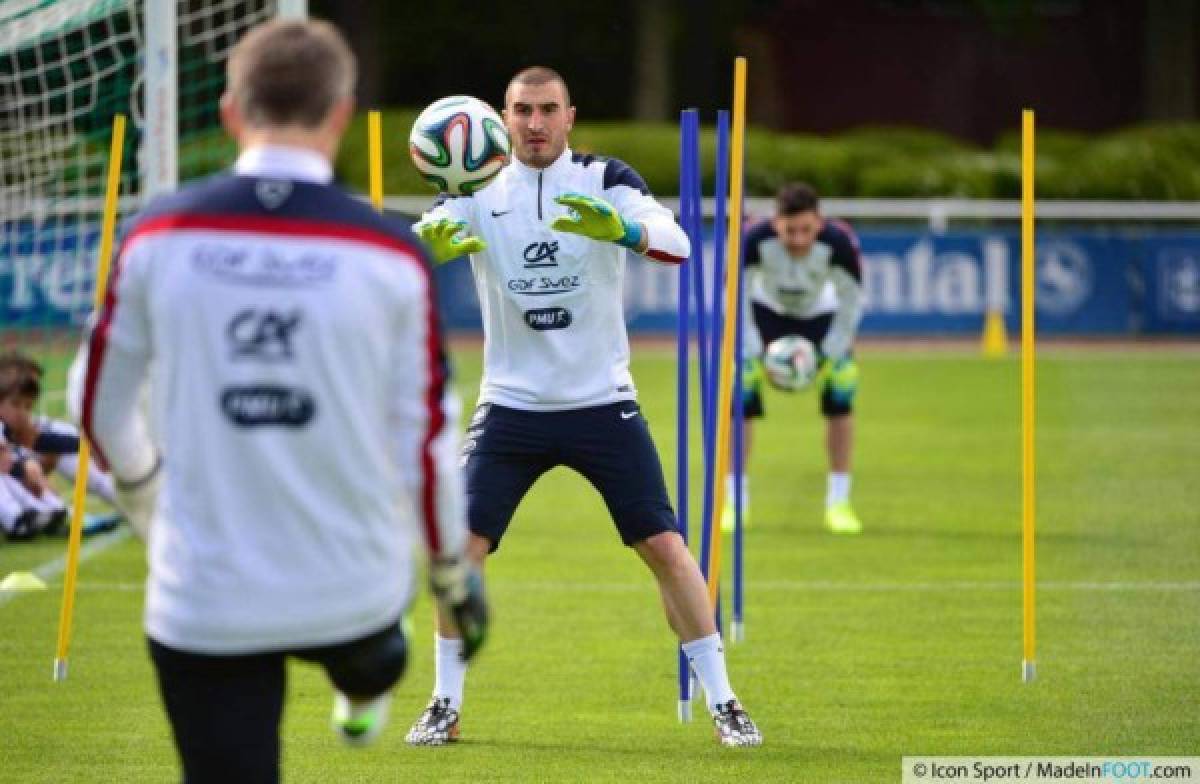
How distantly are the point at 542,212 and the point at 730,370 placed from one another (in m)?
1.06

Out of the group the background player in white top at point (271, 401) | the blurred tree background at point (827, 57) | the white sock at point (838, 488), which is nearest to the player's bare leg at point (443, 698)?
the background player in white top at point (271, 401)

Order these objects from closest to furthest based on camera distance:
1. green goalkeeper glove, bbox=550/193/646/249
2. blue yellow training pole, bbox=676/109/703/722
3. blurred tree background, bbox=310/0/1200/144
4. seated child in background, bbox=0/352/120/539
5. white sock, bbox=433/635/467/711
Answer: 1. green goalkeeper glove, bbox=550/193/646/249
2. white sock, bbox=433/635/467/711
3. blue yellow training pole, bbox=676/109/703/722
4. seated child in background, bbox=0/352/120/539
5. blurred tree background, bbox=310/0/1200/144

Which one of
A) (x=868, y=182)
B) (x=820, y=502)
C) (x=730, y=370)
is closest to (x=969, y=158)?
(x=868, y=182)

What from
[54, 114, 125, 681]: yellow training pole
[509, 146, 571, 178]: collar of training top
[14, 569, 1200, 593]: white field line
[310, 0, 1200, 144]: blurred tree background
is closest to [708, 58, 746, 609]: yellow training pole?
[509, 146, 571, 178]: collar of training top

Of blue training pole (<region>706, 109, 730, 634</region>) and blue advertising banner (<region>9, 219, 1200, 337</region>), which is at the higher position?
blue advertising banner (<region>9, 219, 1200, 337</region>)

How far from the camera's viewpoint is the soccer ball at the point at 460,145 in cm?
684

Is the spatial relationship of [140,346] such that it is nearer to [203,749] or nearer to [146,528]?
[146,528]

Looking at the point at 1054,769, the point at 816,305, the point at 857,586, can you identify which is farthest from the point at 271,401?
the point at 816,305

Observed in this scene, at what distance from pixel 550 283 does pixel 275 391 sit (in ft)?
10.1

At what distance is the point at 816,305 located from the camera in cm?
1336

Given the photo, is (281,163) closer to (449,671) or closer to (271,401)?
(271,401)

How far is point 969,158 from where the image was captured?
107 ft

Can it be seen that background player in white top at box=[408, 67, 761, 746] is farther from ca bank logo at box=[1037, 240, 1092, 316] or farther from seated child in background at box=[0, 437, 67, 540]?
ca bank logo at box=[1037, 240, 1092, 316]

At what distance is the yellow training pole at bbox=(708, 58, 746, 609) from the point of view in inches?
295
